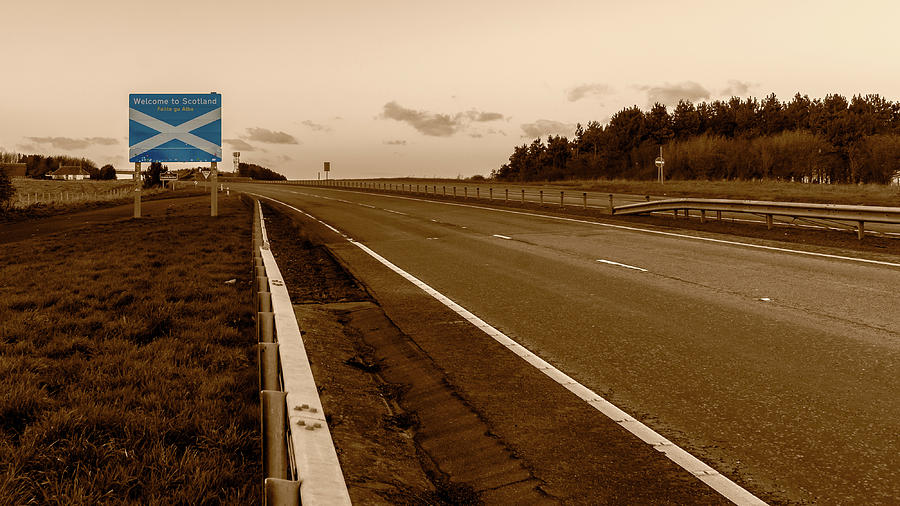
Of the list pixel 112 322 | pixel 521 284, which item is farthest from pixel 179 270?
pixel 521 284

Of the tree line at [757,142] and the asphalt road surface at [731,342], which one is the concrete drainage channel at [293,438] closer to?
the asphalt road surface at [731,342]

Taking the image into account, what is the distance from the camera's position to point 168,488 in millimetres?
3385

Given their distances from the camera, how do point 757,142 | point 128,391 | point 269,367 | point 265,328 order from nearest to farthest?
point 269,367 → point 265,328 → point 128,391 → point 757,142

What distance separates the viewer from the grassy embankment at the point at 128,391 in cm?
343

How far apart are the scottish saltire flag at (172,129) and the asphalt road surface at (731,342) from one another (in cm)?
1554

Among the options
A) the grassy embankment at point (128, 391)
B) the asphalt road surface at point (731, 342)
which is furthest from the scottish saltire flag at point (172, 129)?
the grassy embankment at point (128, 391)

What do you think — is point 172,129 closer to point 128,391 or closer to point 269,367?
point 128,391

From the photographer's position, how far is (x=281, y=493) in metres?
1.97

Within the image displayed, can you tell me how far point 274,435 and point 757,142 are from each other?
8829 cm

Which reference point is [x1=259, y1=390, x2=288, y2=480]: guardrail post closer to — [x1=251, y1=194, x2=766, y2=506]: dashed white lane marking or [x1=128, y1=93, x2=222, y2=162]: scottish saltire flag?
[x1=251, y1=194, x2=766, y2=506]: dashed white lane marking

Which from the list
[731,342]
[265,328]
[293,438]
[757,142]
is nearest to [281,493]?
[293,438]

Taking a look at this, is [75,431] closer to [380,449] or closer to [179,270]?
[380,449]

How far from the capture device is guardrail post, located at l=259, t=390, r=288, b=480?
2.30 m

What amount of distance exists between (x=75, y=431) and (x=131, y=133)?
2507cm
